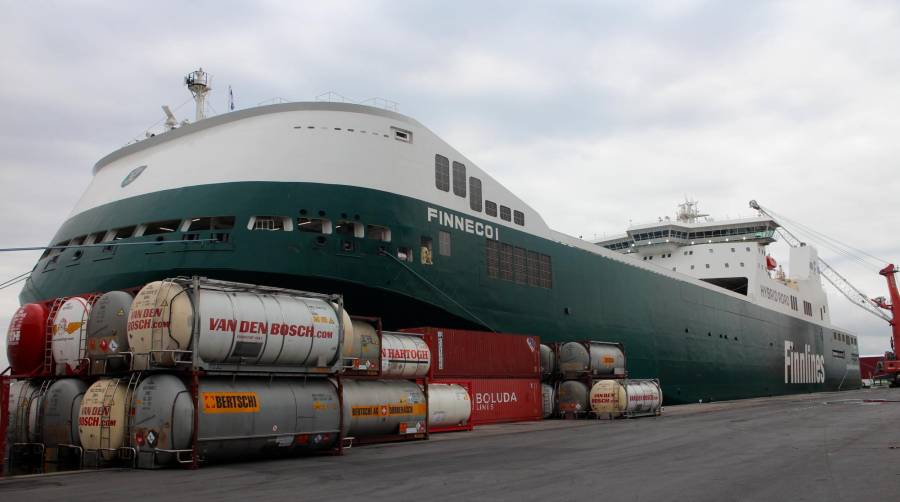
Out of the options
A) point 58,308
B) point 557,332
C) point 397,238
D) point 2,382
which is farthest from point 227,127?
point 557,332

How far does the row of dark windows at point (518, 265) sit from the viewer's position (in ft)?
93.0

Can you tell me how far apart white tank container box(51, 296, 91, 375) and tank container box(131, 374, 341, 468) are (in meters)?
2.63

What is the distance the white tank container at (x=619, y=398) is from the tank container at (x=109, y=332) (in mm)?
18973

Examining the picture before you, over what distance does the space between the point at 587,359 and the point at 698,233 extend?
3480cm

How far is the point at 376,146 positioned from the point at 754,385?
4008cm

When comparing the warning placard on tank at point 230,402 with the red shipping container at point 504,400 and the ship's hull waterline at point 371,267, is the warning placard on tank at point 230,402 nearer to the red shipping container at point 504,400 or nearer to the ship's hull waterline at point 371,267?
the ship's hull waterline at point 371,267

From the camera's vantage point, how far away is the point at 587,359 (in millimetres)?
28703

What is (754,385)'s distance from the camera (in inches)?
2053

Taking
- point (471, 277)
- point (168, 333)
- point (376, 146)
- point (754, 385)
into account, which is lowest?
point (754, 385)

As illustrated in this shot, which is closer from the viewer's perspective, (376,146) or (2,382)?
(2,382)

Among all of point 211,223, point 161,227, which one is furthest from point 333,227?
point 161,227

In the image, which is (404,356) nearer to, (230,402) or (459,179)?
(230,402)

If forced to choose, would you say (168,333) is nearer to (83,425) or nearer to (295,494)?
(83,425)

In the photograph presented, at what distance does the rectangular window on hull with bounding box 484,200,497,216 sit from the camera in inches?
1126
